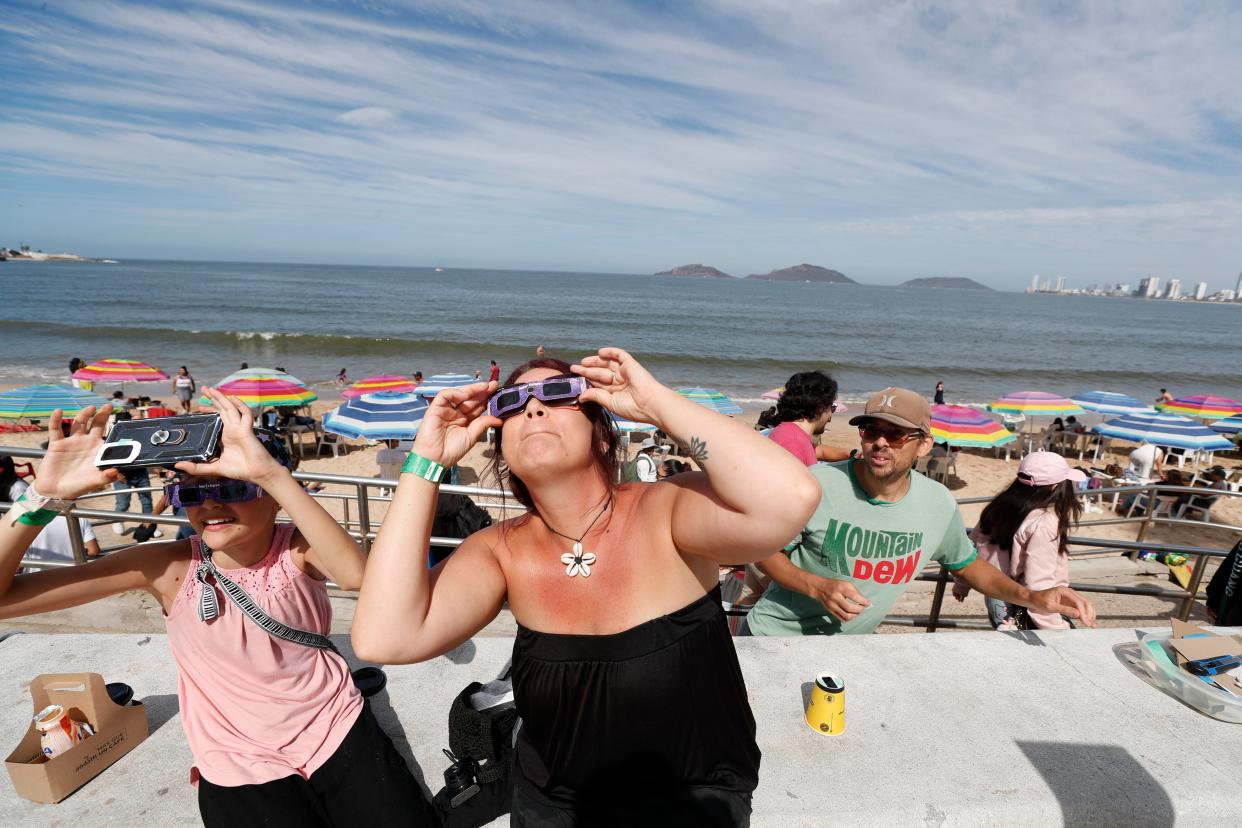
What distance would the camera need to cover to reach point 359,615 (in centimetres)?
145

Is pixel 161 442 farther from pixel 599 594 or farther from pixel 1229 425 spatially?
pixel 1229 425

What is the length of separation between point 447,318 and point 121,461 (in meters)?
54.0

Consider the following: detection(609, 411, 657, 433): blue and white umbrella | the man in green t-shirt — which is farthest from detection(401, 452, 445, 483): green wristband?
the man in green t-shirt

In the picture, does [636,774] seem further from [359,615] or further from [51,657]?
[51,657]

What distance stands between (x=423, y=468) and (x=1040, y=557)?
3.42 meters

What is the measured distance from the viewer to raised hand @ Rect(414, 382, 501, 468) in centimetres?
162

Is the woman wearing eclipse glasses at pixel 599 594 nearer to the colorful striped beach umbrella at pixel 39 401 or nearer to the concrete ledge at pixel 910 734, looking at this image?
the concrete ledge at pixel 910 734

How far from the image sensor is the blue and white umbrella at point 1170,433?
13789mm

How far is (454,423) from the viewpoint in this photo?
173 cm

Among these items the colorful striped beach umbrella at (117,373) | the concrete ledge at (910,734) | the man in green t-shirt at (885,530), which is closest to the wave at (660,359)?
the colorful striped beach umbrella at (117,373)

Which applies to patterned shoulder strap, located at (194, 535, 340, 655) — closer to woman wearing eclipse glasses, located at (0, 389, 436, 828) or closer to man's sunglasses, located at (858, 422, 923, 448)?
woman wearing eclipse glasses, located at (0, 389, 436, 828)

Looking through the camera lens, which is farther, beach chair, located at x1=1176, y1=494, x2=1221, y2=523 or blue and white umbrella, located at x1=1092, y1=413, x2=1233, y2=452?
blue and white umbrella, located at x1=1092, y1=413, x2=1233, y2=452

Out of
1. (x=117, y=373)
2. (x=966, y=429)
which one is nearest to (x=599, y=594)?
(x=966, y=429)

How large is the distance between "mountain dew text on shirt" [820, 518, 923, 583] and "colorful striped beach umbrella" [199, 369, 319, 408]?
47.6 ft
